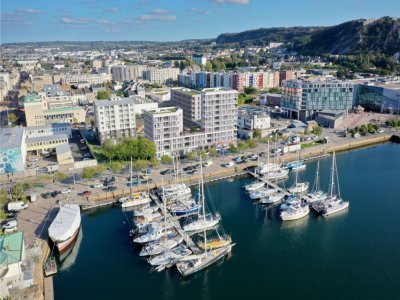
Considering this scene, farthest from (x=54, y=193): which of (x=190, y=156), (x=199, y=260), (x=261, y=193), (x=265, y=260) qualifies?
(x=265, y=260)

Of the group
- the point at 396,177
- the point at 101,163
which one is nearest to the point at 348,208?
the point at 396,177

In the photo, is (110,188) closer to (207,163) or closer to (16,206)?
(16,206)

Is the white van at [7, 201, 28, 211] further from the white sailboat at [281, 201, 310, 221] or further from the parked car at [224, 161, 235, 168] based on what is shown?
the white sailboat at [281, 201, 310, 221]

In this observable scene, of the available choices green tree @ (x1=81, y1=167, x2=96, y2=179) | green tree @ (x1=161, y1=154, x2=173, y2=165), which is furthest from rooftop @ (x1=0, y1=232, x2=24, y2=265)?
green tree @ (x1=161, y1=154, x2=173, y2=165)

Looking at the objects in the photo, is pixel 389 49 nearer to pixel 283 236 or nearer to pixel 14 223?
pixel 283 236

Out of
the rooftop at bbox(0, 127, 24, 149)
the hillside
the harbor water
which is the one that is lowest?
the harbor water
